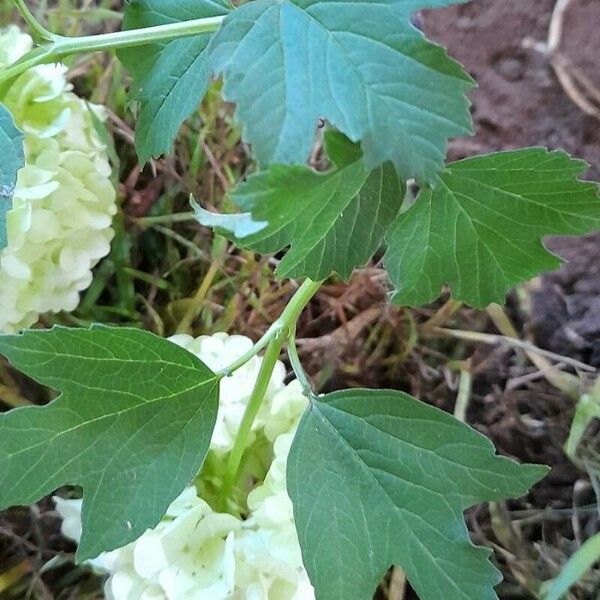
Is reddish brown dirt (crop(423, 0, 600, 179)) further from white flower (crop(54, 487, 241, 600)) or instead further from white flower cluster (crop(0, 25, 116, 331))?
white flower (crop(54, 487, 241, 600))

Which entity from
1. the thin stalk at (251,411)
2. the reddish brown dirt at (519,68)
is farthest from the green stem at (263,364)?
the reddish brown dirt at (519,68)

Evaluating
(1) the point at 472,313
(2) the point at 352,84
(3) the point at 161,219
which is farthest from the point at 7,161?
(1) the point at 472,313

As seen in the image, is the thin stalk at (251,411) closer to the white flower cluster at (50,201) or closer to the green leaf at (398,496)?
the green leaf at (398,496)

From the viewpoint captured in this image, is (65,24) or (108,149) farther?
(65,24)

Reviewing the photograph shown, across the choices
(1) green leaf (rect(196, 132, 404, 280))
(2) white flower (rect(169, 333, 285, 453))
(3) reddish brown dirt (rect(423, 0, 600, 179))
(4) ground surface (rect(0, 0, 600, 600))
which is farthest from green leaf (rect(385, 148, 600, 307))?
(3) reddish brown dirt (rect(423, 0, 600, 179))

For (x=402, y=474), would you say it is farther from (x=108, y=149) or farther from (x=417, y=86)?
(x=108, y=149)

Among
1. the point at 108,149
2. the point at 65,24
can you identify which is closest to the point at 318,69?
the point at 108,149
